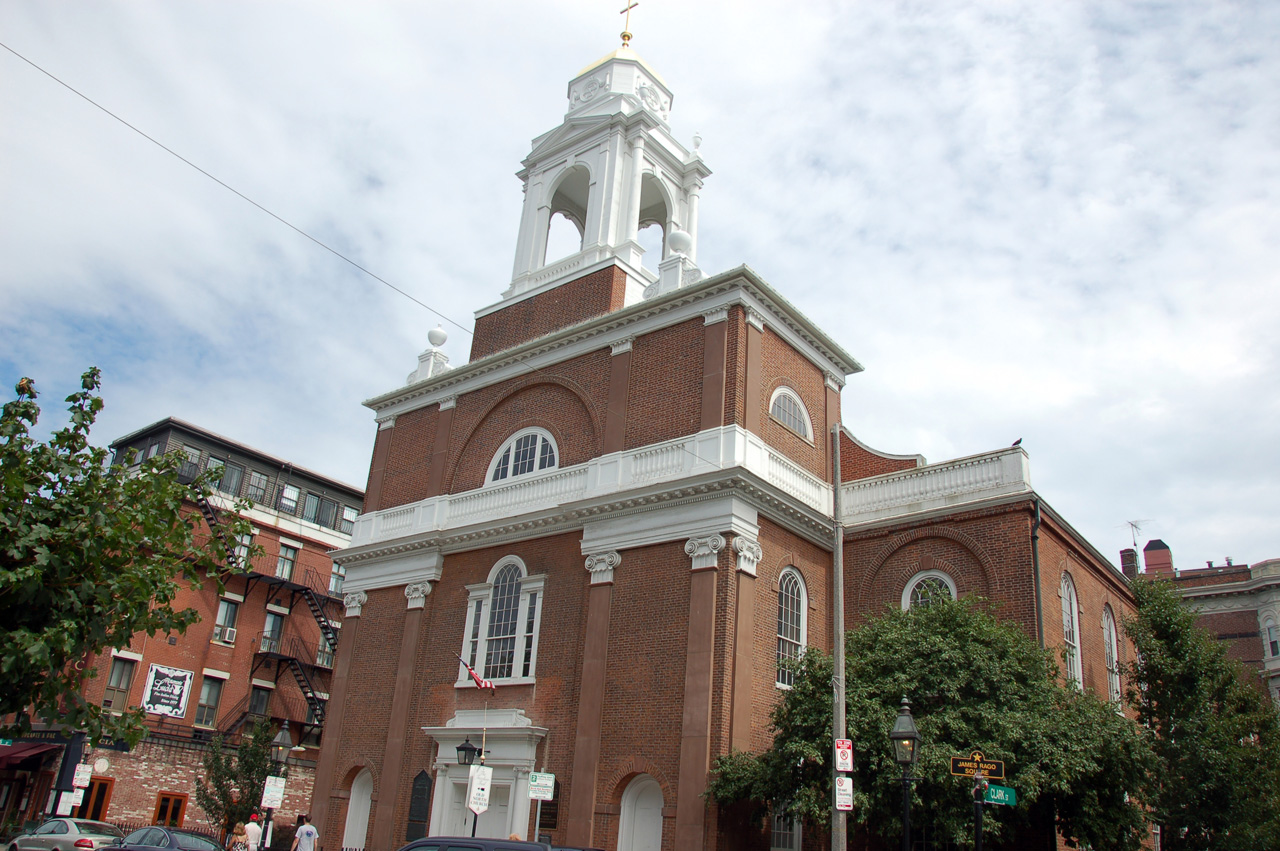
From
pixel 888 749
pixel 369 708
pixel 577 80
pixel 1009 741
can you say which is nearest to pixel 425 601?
pixel 369 708

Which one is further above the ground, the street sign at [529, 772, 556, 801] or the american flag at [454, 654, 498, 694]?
the american flag at [454, 654, 498, 694]

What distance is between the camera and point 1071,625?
22.8m

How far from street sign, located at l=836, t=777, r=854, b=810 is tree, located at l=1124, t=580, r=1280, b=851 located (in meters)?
7.49

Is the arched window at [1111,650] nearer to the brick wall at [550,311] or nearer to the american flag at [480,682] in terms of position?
the brick wall at [550,311]

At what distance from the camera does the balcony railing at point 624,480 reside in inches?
843

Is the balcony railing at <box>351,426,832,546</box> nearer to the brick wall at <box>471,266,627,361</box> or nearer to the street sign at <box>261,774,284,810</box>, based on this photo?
the brick wall at <box>471,266,627,361</box>

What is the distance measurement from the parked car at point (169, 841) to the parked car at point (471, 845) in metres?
8.18

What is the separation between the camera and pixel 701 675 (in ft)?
63.2

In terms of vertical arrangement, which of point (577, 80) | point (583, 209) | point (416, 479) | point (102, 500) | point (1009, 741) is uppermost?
point (577, 80)

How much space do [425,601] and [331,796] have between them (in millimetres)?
5580

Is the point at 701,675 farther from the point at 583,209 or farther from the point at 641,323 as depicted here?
the point at 583,209

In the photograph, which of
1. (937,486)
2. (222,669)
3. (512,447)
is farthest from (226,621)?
(937,486)

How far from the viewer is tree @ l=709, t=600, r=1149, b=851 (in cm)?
1554

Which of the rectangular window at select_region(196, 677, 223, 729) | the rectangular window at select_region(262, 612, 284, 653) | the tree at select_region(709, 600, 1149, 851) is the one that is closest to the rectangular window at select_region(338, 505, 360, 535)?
the rectangular window at select_region(262, 612, 284, 653)
